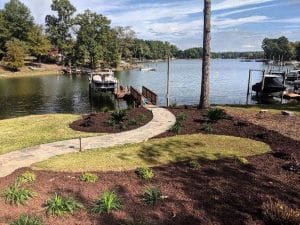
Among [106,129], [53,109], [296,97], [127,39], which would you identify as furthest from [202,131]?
[127,39]

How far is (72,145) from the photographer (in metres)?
14.8

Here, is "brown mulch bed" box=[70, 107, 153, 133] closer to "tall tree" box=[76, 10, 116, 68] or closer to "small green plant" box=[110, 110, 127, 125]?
"small green plant" box=[110, 110, 127, 125]

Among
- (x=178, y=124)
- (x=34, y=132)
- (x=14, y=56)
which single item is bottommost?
(x=34, y=132)

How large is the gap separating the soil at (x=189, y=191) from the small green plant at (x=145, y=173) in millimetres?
160

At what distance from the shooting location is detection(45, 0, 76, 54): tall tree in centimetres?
10850

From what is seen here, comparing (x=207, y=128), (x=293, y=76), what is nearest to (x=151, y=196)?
(x=207, y=128)

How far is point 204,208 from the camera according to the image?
9055mm

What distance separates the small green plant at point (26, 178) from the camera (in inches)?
400

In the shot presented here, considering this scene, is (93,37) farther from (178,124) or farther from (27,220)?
(27,220)

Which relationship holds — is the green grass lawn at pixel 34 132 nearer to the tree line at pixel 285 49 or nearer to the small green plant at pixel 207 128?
the small green plant at pixel 207 128

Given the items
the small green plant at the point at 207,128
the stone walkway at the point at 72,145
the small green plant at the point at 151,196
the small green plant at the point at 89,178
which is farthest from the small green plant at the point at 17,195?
the small green plant at the point at 207,128

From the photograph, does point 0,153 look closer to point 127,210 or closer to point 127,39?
point 127,210

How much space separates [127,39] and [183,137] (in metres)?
136

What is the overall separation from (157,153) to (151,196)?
4.05 m
